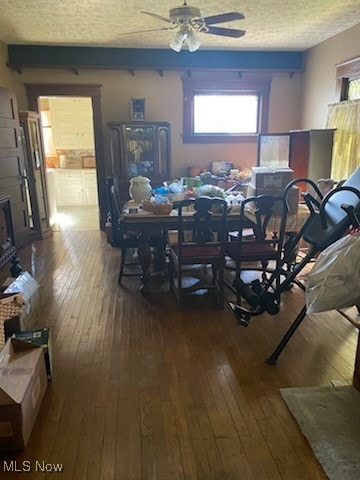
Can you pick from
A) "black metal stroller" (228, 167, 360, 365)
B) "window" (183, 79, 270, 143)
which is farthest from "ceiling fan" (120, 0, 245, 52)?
"window" (183, 79, 270, 143)

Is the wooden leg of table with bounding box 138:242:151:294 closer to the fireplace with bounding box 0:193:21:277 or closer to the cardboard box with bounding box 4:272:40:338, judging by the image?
the cardboard box with bounding box 4:272:40:338

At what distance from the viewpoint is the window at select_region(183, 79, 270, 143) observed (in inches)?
224

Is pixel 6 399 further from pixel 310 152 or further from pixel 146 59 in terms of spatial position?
pixel 146 59

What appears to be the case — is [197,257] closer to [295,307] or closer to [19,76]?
[295,307]

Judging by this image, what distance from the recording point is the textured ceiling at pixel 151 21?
140 inches

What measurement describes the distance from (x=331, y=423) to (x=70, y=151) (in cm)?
741

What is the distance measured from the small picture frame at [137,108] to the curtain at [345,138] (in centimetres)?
260

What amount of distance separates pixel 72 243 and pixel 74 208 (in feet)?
9.07

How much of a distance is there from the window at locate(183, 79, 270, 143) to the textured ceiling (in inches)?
23.9

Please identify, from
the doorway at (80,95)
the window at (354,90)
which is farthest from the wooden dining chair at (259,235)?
the doorway at (80,95)

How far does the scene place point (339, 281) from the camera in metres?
1.80

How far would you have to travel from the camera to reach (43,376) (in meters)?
2.05

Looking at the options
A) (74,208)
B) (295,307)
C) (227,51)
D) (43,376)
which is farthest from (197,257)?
(74,208)

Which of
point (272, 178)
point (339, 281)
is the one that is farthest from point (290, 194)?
point (339, 281)
